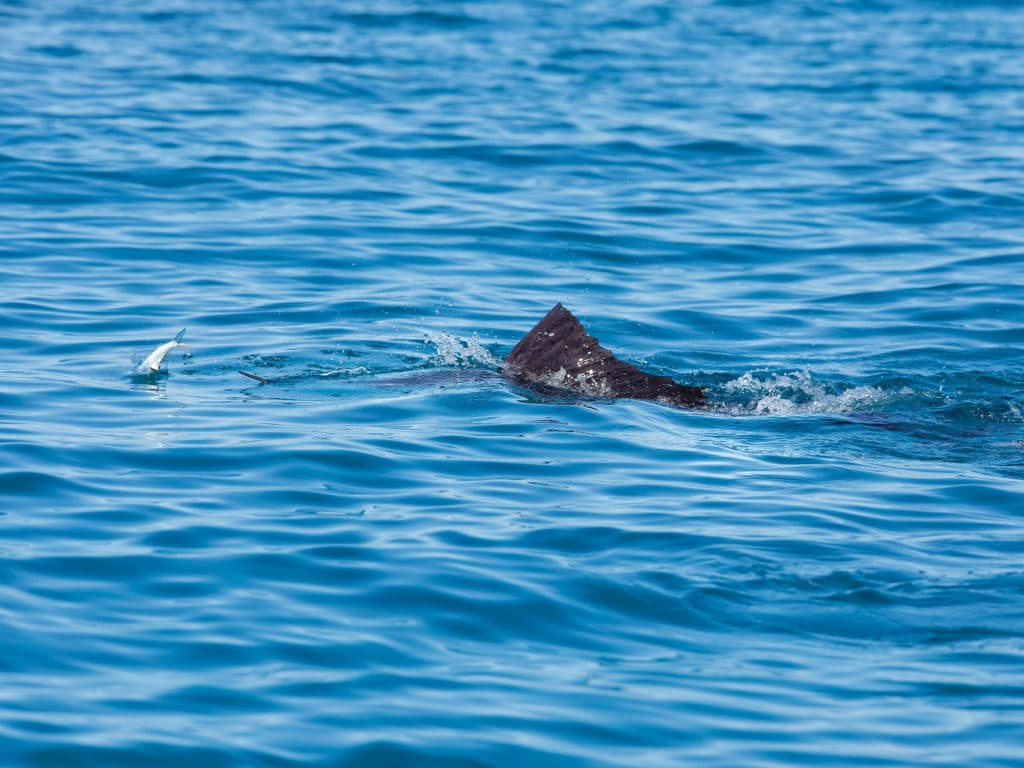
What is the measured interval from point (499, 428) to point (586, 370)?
1.01 metres

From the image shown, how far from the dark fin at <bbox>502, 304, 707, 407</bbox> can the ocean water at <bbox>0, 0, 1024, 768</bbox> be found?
206mm

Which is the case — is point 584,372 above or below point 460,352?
above

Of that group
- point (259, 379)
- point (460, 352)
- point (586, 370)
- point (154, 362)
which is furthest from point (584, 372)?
point (154, 362)

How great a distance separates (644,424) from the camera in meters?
8.77

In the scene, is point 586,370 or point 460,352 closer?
point 586,370

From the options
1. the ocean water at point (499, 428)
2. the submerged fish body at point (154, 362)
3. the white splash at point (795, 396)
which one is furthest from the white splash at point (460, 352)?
the submerged fish body at point (154, 362)

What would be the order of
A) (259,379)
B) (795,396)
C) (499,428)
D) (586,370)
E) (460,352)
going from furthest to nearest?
1. (460,352)
2. (795,396)
3. (259,379)
4. (586,370)
5. (499,428)

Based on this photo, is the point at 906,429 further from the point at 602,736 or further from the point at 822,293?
the point at 602,736

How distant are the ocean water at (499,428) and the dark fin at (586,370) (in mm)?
206

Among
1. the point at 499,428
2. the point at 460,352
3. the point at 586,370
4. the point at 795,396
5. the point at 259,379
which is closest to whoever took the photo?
the point at 499,428

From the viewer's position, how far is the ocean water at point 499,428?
16.3 ft

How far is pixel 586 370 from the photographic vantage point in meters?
9.31

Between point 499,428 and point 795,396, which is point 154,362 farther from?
point 795,396

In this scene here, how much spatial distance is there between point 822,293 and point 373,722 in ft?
28.7
